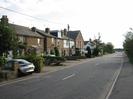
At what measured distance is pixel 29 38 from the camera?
59.4 meters

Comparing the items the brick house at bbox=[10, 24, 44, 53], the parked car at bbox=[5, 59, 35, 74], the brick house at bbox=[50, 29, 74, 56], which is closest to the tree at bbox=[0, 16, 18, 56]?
the parked car at bbox=[5, 59, 35, 74]

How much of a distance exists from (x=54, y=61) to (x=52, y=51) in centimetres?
2849

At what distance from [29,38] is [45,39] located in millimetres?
A: 10535

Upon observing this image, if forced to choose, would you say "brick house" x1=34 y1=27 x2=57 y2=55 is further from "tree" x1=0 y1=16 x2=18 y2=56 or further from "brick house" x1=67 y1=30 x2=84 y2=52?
"tree" x1=0 y1=16 x2=18 y2=56

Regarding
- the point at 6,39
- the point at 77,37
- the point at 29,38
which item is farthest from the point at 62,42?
the point at 6,39

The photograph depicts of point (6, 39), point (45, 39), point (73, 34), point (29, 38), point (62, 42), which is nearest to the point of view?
point (6, 39)

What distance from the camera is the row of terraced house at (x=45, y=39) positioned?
57606 millimetres

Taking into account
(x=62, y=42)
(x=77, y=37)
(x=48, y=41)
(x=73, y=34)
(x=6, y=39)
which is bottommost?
(x=6, y=39)

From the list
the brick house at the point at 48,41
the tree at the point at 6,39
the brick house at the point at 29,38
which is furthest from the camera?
the brick house at the point at 48,41

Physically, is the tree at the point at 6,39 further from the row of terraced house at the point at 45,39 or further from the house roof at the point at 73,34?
the house roof at the point at 73,34

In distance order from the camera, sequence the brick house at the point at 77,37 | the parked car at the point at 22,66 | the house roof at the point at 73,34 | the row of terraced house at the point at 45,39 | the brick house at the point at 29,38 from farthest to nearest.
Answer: the house roof at the point at 73,34
the brick house at the point at 77,37
the row of terraced house at the point at 45,39
the brick house at the point at 29,38
the parked car at the point at 22,66

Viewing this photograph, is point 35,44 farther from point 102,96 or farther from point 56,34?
point 102,96

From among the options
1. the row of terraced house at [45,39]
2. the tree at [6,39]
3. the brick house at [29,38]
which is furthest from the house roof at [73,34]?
the tree at [6,39]

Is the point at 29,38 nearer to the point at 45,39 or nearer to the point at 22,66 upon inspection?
the point at 45,39
